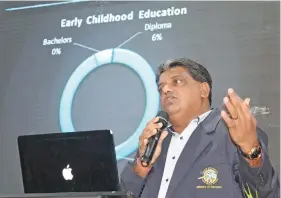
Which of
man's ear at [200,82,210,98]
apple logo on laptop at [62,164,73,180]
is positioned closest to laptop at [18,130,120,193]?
apple logo on laptop at [62,164,73,180]

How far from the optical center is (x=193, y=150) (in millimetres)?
1874

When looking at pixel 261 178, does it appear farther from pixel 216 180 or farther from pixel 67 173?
pixel 67 173

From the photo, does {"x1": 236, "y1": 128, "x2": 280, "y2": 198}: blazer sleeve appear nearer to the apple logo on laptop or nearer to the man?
the man

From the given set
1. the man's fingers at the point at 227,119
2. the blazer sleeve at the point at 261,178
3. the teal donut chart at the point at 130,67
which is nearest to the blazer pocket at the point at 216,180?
the blazer sleeve at the point at 261,178

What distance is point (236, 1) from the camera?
8.32ft

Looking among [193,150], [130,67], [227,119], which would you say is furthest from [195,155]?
[130,67]

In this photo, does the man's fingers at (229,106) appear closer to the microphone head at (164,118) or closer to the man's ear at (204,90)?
the microphone head at (164,118)

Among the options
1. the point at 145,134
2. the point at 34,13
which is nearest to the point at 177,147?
the point at 145,134

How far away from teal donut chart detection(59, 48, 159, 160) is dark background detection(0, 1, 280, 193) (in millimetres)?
32

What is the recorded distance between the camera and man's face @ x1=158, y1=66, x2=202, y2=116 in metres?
2.03

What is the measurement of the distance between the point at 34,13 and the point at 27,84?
45 centimetres

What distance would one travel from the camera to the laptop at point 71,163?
1.71 meters

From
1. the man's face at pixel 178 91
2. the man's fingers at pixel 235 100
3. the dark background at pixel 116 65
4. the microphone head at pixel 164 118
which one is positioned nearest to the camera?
the man's fingers at pixel 235 100

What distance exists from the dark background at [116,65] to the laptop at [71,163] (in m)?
0.86
